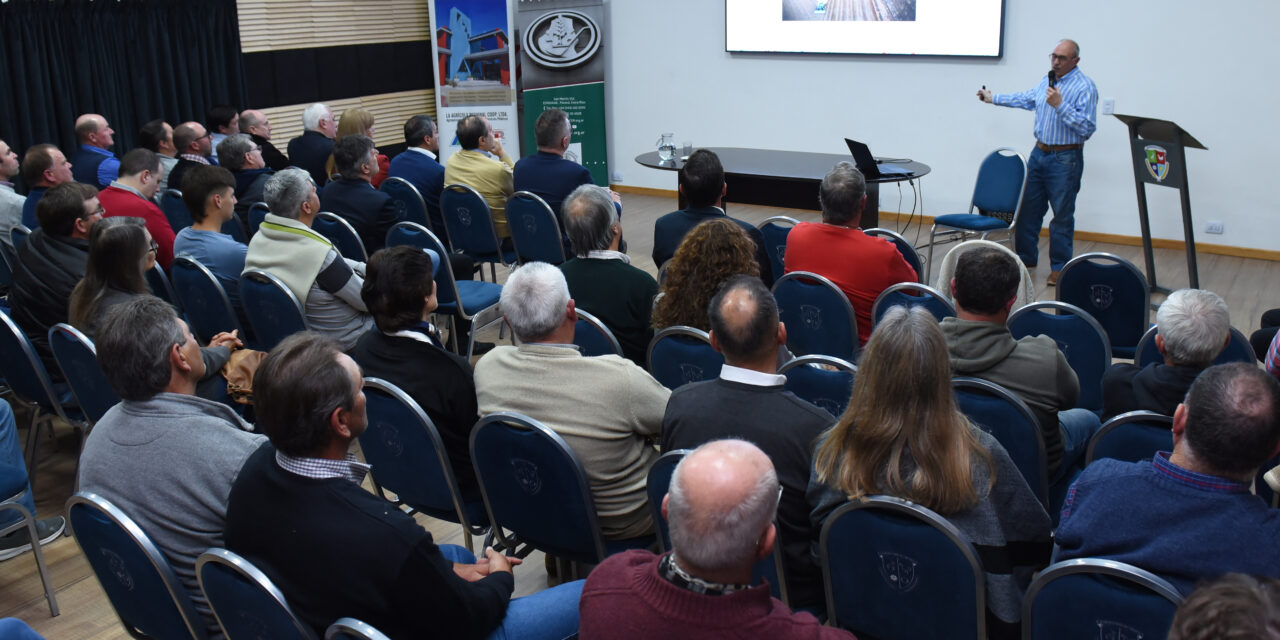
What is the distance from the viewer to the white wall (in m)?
7.18

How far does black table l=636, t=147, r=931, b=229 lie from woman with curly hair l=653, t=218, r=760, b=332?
11.5ft

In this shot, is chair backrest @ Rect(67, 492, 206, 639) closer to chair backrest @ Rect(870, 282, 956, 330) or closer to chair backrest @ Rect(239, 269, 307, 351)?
chair backrest @ Rect(239, 269, 307, 351)

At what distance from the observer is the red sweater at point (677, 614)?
4.99ft

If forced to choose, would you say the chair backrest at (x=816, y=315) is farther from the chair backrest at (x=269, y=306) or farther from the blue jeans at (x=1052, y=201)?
the blue jeans at (x=1052, y=201)

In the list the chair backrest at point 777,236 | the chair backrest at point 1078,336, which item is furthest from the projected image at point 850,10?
the chair backrest at point 1078,336

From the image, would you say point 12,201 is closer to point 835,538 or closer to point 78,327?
point 78,327

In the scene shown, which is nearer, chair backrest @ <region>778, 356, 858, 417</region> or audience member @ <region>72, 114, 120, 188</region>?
chair backrest @ <region>778, 356, 858, 417</region>

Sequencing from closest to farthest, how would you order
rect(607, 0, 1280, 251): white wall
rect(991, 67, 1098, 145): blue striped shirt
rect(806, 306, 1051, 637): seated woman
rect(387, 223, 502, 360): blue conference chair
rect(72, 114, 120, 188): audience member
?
rect(806, 306, 1051, 637): seated woman, rect(387, 223, 502, 360): blue conference chair, rect(72, 114, 120, 188): audience member, rect(991, 67, 1098, 145): blue striped shirt, rect(607, 0, 1280, 251): white wall

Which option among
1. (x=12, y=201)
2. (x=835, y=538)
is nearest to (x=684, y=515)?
(x=835, y=538)

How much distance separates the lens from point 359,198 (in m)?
5.38

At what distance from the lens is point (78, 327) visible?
11.8 feet

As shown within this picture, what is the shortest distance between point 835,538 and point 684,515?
2.19ft

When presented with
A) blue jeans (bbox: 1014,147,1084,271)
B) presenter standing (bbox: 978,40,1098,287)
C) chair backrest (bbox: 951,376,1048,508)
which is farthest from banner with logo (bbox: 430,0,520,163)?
chair backrest (bbox: 951,376,1048,508)

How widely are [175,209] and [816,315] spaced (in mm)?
4003
